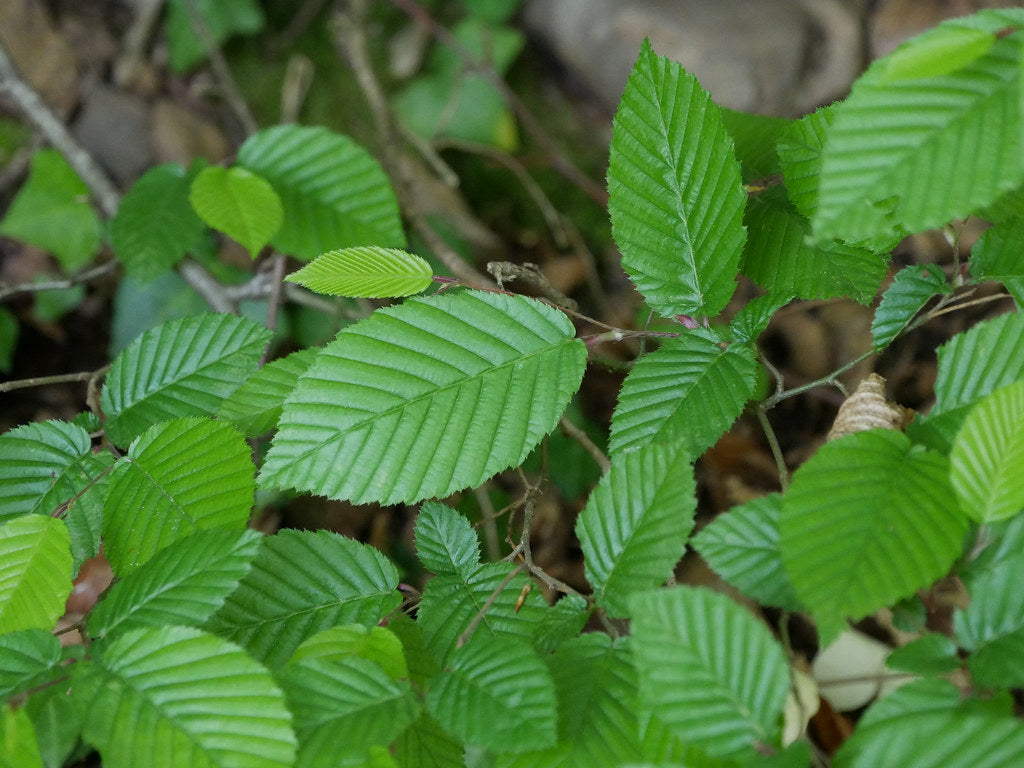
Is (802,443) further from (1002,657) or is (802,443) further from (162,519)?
(162,519)

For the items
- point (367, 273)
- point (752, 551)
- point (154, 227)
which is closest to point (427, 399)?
point (367, 273)

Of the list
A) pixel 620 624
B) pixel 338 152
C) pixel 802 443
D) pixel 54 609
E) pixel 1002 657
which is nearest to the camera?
pixel 1002 657

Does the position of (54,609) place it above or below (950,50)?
below

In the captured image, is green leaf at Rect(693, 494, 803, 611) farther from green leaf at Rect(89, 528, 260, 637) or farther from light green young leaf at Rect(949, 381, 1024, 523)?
green leaf at Rect(89, 528, 260, 637)

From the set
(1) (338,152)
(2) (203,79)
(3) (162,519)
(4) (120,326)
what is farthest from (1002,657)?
(2) (203,79)

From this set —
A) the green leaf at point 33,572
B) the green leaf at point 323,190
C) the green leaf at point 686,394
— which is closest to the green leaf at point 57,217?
the green leaf at point 323,190

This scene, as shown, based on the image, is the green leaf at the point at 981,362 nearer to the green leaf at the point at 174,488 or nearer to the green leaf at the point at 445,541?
the green leaf at the point at 445,541
